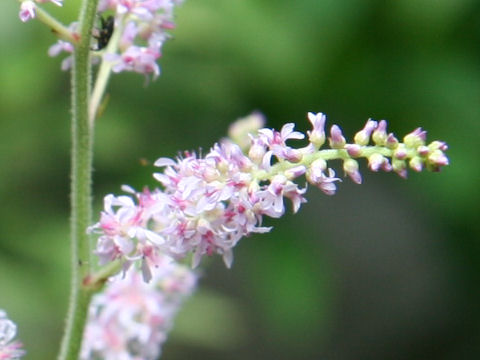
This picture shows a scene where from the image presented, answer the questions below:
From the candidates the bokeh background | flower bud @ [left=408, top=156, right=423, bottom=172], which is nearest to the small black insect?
flower bud @ [left=408, top=156, right=423, bottom=172]

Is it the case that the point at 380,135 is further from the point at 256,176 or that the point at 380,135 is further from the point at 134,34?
the point at 134,34

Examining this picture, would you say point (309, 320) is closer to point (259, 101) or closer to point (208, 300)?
point (208, 300)

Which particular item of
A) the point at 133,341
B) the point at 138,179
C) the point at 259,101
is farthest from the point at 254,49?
the point at 133,341

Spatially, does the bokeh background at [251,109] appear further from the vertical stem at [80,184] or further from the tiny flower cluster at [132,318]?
the vertical stem at [80,184]

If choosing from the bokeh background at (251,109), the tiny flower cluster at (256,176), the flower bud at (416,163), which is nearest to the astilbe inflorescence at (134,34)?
the tiny flower cluster at (256,176)

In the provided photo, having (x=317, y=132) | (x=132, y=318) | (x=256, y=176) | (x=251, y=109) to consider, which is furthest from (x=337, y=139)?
(x=251, y=109)

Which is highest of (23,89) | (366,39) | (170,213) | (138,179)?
(366,39)
